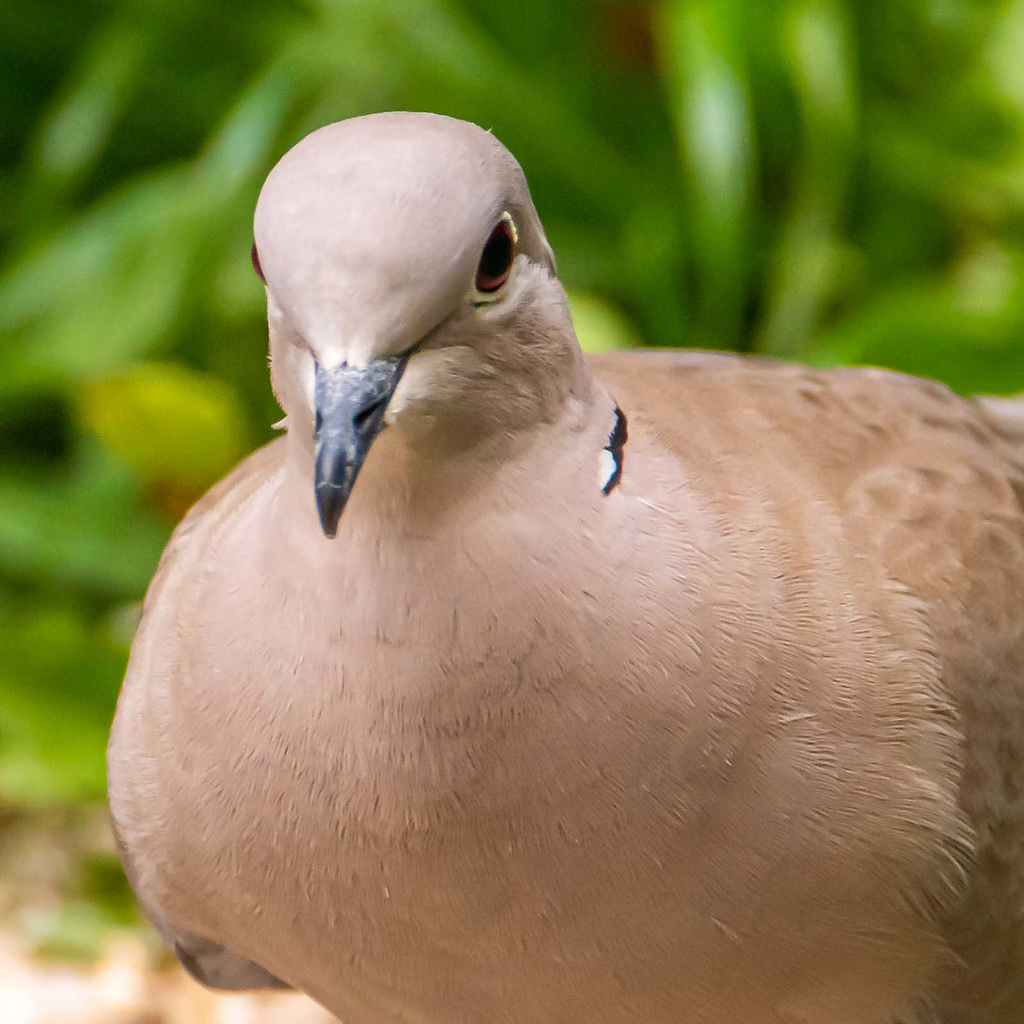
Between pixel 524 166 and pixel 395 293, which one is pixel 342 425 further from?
pixel 524 166

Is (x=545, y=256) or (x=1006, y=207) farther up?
(x=545, y=256)

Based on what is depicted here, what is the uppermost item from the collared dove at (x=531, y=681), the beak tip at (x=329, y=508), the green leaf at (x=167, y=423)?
the beak tip at (x=329, y=508)

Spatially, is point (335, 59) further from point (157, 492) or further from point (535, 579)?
point (535, 579)

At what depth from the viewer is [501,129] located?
3035mm

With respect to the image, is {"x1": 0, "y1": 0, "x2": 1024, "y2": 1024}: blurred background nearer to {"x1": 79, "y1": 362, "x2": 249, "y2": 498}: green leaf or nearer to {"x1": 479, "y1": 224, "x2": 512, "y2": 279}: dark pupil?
{"x1": 79, "y1": 362, "x2": 249, "y2": 498}: green leaf

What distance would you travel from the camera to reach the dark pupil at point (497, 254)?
109 centimetres

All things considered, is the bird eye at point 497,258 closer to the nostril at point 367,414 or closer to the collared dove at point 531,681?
the collared dove at point 531,681

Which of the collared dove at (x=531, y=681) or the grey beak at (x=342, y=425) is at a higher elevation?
the grey beak at (x=342, y=425)

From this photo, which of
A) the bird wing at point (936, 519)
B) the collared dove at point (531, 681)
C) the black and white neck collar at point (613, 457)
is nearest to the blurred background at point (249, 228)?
the bird wing at point (936, 519)

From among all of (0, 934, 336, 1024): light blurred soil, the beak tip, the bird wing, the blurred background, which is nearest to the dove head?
the beak tip

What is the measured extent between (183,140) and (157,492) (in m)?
1.04

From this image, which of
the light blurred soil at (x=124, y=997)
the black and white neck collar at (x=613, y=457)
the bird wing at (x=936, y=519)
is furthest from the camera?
the light blurred soil at (x=124, y=997)

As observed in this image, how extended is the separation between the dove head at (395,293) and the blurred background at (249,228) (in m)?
1.50

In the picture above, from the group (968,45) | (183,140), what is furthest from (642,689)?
(183,140)
